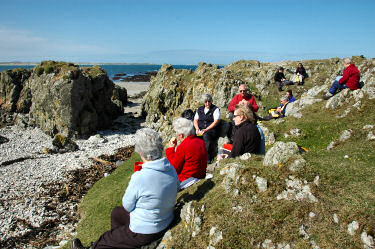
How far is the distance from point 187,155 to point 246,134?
2.64m

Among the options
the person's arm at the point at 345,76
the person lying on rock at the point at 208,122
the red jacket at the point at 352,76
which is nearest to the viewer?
the person lying on rock at the point at 208,122

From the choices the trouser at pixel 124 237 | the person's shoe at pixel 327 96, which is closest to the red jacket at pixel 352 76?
the person's shoe at pixel 327 96

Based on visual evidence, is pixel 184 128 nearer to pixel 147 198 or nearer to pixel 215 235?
pixel 147 198

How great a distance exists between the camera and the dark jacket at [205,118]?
15.1 meters

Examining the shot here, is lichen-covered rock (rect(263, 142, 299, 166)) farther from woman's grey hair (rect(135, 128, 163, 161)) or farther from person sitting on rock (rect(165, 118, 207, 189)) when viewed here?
woman's grey hair (rect(135, 128, 163, 161))

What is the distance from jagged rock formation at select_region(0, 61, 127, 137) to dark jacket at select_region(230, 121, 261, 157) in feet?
104

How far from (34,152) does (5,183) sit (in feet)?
32.0

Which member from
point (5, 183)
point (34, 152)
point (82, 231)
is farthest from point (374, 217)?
point (34, 152)

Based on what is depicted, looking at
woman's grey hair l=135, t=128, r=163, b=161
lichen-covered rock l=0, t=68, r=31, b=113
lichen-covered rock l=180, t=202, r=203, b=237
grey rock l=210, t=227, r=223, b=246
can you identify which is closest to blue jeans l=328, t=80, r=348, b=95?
lichen-covered rock l=180, t=202, r=203, b=237

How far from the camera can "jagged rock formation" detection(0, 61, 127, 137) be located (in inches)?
1432

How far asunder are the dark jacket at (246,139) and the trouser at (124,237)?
14.9 ft

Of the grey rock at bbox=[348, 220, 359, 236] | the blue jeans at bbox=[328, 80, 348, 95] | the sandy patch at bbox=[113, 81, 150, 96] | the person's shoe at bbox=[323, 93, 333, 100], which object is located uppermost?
the blue jeans at bbox=[328, 80, 348, 95]

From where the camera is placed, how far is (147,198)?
6.30 meters

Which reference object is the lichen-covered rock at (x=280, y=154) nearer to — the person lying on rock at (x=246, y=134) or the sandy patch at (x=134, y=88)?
the person lying on rock at (x=246, y=134)
